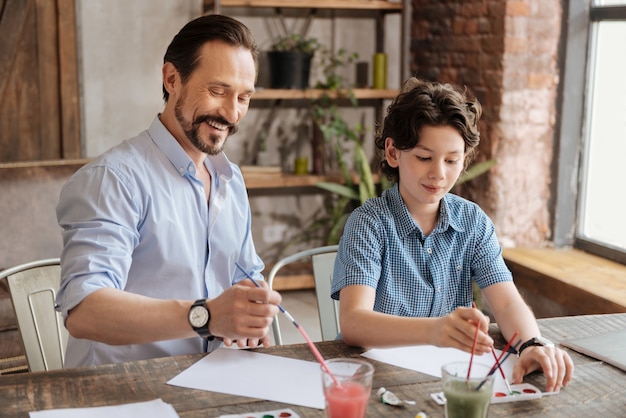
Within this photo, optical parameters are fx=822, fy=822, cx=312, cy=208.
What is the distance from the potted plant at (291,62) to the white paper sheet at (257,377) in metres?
3.02

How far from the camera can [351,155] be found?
5.06m

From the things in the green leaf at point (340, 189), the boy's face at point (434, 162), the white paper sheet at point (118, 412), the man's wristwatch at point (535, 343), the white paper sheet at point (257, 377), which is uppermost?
the boy's face at point (434, 162)

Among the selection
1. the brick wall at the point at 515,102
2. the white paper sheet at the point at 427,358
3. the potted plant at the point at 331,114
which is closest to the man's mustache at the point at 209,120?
the white paper sheet at the point at 427,358

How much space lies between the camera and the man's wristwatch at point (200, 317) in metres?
1.63

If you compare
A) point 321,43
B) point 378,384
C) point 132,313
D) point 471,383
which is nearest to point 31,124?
point 321,43

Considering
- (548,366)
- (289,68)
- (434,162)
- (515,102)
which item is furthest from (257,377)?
(289,68)

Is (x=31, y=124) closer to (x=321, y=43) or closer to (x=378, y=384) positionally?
(x=321, y=43)

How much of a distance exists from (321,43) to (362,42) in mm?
269

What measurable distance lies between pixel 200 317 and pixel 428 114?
0.78 m

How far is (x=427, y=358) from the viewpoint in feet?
5.85

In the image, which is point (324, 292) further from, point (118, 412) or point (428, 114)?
point (118, 412)

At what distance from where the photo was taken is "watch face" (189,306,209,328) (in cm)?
163

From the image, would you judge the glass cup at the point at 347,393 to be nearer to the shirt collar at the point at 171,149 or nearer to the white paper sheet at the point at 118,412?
the white paper sheet at the point at 118,412

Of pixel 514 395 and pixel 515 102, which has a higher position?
pixel 515 102
